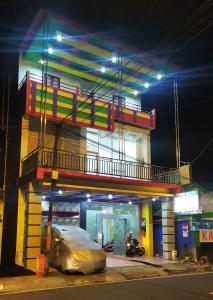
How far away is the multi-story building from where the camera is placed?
17.1 metres

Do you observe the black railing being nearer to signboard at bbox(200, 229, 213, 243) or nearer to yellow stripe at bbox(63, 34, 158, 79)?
signboard at bbox(200, 229, 213, 243)

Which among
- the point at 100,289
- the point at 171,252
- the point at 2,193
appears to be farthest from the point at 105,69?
the point at 100,289

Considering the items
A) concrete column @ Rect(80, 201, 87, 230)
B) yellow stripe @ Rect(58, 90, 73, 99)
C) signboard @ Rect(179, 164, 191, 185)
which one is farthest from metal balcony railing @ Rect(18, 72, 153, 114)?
Answer: concrete column @ Rect(80, 201, 87, 230)

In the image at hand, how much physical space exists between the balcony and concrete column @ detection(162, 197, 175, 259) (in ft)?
18.9

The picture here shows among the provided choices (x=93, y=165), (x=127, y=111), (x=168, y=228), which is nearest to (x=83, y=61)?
(x=127, y=111)

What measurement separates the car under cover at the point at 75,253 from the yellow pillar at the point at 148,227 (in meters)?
7.50

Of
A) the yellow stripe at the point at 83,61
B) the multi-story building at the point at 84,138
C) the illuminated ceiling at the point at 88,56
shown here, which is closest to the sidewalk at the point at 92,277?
the multi-story building at the point at 84,138

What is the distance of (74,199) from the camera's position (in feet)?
70.1

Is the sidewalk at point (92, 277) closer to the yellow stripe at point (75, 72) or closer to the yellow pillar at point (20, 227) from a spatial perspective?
the yellow pillar at point (20, 227)

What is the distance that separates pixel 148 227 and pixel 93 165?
5.91 m

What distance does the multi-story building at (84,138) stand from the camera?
1712 cm

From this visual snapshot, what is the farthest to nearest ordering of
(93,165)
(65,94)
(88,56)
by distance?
(88,56), (93,165), (65,94)

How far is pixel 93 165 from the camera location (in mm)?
21219

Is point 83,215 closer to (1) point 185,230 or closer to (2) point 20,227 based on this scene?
(2) point 20,227
